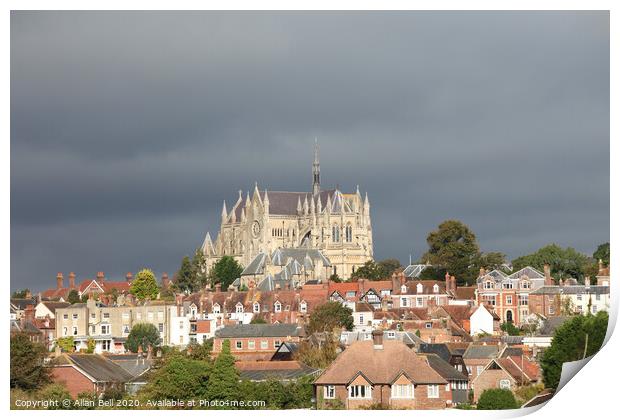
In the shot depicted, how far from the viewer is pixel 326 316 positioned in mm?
82812

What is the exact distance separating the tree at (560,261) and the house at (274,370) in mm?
52592

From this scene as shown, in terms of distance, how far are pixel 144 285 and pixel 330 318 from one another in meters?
30.2

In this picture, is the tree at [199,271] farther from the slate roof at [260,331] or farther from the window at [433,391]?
the window at [433,391]

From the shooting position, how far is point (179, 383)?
48625 millimetres

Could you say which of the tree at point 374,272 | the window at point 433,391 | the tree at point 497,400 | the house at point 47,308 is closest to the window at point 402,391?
the window at point 433,391

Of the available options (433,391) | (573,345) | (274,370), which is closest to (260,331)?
(274,370)

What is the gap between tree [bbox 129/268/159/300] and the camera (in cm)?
10856

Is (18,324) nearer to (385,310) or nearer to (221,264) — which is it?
(385,310)

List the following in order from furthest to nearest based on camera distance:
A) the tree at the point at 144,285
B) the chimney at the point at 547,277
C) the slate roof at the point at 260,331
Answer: the tree at the point at 144,285
the chimney at the point at 547,277
the slate roof at the point at 260,331

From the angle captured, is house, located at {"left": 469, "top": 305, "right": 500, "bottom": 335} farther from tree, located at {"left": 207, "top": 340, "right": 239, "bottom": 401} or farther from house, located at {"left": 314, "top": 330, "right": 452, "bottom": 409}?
tree, located at {"left": 207, "top": 340, "right": 239, "bottom": 401}

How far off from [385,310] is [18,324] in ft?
85.2

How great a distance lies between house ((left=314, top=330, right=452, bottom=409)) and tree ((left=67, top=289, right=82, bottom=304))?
5401 cm

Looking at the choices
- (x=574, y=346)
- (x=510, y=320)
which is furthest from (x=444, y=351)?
(x=510, y=320)

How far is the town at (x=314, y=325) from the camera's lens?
162 ft
